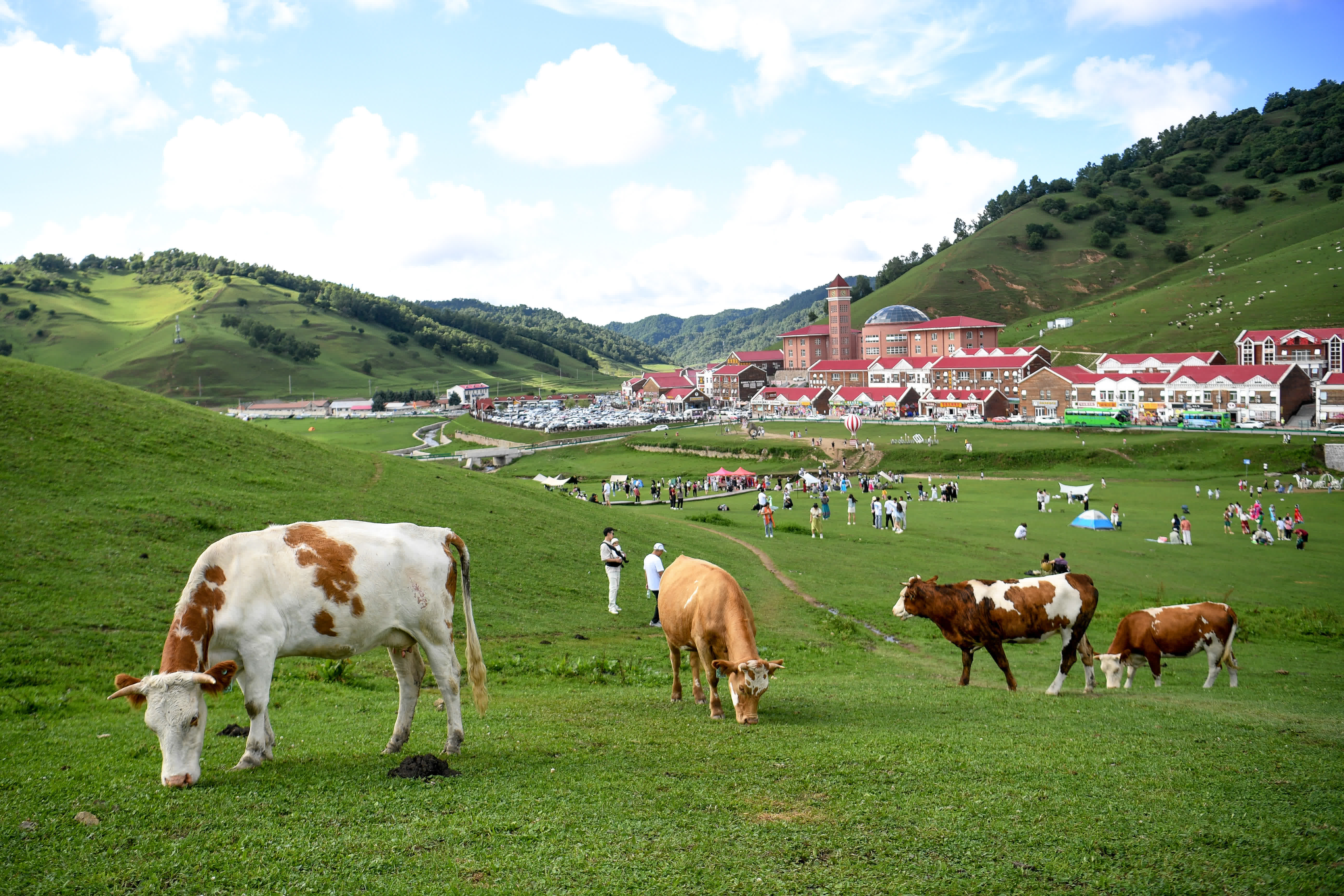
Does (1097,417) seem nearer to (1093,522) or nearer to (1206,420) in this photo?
(1206,420)

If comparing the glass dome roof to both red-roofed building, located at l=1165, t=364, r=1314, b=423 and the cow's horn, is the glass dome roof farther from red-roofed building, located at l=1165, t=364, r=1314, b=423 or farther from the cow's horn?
the cow's horn

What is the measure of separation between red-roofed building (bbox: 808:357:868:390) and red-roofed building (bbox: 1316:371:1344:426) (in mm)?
72271

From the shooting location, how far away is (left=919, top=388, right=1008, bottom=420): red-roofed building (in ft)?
421

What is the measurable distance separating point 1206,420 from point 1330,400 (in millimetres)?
12935

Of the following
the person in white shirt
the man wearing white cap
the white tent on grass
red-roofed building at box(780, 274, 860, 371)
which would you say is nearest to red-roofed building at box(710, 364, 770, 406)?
red-roofed building at box(780, 274, 860, 371)

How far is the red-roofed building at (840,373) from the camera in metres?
160

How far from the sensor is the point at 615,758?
32.7ft

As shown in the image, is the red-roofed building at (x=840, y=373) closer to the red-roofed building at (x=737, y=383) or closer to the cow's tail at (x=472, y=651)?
the red-roofed building at (x=737, y=383)

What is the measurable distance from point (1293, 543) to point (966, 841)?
153 ft

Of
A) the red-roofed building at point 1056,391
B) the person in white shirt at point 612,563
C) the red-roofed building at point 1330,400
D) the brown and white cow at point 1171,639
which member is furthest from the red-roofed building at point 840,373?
the brown and white cow at point 1171,639

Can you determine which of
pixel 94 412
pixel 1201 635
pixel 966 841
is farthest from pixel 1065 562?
pixel 94 412

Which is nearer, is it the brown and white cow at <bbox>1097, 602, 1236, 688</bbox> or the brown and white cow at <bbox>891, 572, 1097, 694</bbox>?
the brown and white cow at <bbox>891, 572, 1097, 694</bbox>

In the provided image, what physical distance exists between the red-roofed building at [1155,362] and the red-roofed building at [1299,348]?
4.12 meters

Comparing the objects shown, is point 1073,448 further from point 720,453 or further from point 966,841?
point 966,841
